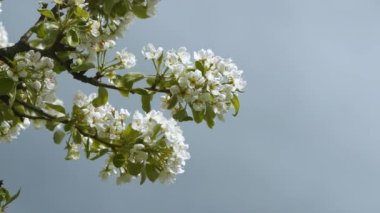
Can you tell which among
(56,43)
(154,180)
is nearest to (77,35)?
(56,43)

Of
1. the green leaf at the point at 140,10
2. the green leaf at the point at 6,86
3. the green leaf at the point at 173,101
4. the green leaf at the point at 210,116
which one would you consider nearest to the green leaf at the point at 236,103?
the green leaf at the point at 210,116

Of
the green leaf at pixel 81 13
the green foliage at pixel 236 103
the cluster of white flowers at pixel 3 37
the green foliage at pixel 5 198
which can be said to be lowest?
the green foliage at pixel 5 198

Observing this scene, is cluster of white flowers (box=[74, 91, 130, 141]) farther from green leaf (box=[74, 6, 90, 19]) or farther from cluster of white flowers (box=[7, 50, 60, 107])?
green leaf (box=[74, 6, 90, 19])

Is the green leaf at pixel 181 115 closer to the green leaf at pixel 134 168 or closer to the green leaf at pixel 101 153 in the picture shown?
the green leaf at pixel 134 168

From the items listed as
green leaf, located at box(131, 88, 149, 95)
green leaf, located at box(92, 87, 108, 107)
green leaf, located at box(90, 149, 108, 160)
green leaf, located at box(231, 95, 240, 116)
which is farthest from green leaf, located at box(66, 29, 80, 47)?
green leaf, located at box(231, 95, 240, 116)

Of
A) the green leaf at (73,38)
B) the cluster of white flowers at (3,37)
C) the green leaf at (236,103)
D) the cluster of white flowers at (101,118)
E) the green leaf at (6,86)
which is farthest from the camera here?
the cluster of white flowers at (3,37)

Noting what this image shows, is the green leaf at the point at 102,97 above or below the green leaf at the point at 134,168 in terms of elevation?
above

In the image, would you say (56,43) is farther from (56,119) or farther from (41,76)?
(56,119)
